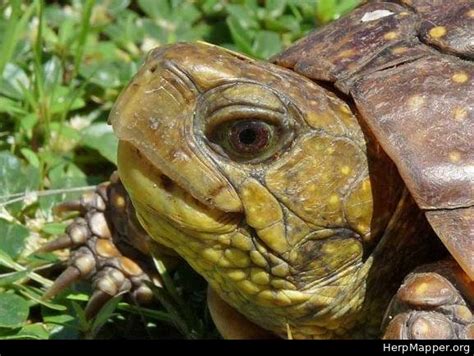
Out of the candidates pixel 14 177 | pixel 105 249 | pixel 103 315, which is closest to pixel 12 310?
pixel 103 315

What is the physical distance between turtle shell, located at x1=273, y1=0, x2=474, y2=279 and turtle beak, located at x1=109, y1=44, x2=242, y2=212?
0.96 feet

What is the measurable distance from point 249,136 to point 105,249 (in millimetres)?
784

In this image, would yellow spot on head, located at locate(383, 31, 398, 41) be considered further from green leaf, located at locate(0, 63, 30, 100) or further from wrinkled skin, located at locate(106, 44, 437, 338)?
green leaf, located at locate(0, 63, 30, 100)

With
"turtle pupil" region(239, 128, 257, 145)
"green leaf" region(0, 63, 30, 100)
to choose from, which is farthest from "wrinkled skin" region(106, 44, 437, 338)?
"green leaf" region(0, 63, 30, 100)

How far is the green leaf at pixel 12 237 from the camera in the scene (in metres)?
2.38

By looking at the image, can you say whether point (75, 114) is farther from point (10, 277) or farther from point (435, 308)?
point (435, 308)

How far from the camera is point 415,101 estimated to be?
180 centimetres

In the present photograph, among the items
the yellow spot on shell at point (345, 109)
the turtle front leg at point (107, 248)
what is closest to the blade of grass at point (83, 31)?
the turtle front leg at point (107, 248)

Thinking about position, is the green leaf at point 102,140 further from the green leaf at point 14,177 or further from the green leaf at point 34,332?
the green leaf at point 34,332

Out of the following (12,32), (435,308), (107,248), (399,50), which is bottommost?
(107,248)

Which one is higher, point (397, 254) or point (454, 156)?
point (454, 156)

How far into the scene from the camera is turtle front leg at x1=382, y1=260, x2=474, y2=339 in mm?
1699

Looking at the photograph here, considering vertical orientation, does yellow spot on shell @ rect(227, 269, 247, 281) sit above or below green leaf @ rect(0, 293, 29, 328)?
above

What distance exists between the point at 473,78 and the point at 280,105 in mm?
353
